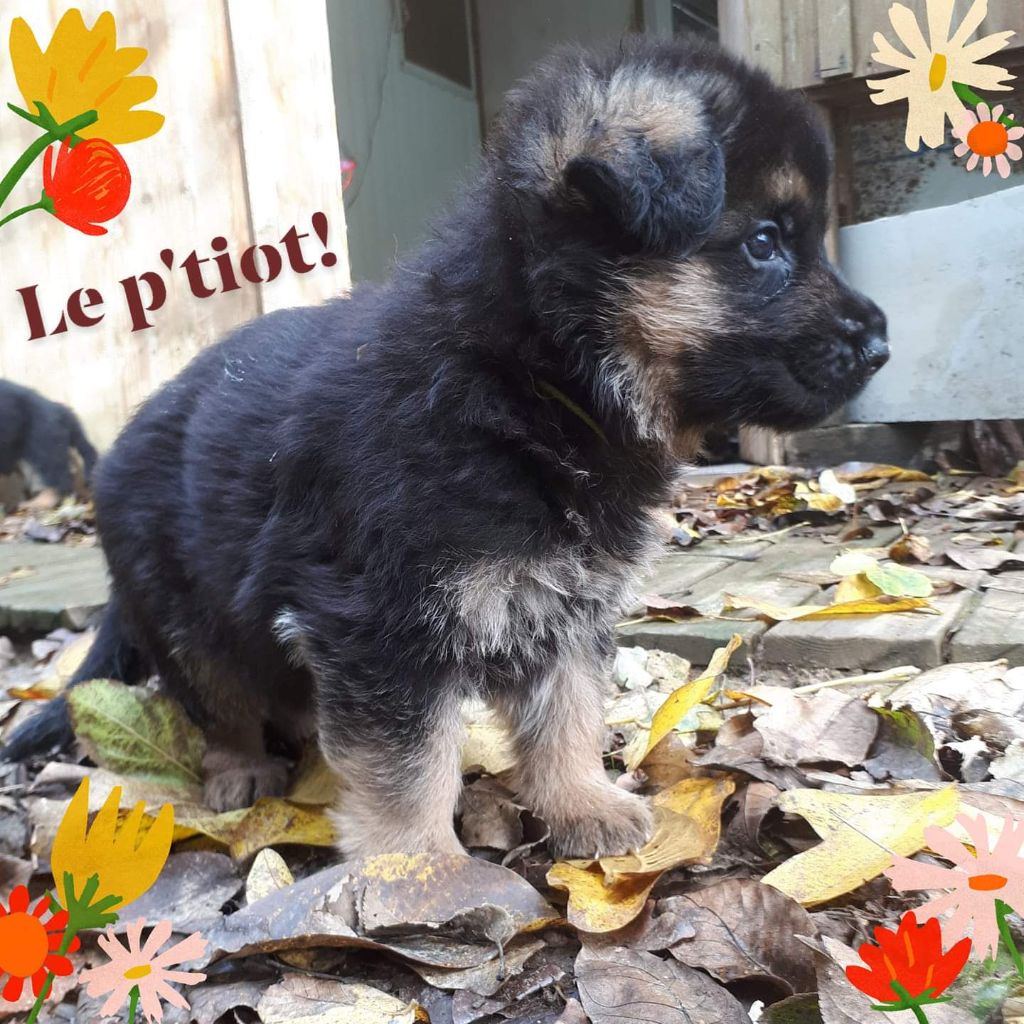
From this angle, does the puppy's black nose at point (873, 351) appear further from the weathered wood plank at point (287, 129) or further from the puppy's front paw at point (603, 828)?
the weathered wood plank at point (287, 129)

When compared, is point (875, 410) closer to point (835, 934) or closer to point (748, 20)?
point (748, 20)

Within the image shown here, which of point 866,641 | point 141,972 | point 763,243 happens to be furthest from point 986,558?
point 141,972

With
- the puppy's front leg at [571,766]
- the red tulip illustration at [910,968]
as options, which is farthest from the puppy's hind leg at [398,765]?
the red tulip illustration at [910,968]

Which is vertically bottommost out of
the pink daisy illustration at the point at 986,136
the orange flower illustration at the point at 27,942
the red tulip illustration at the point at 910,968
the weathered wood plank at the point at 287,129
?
the red tulip illustration at the point at 910,968

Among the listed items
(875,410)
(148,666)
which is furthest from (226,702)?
(875,410)

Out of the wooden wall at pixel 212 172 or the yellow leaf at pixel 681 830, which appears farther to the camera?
the wooden wall at pixel 212 172
